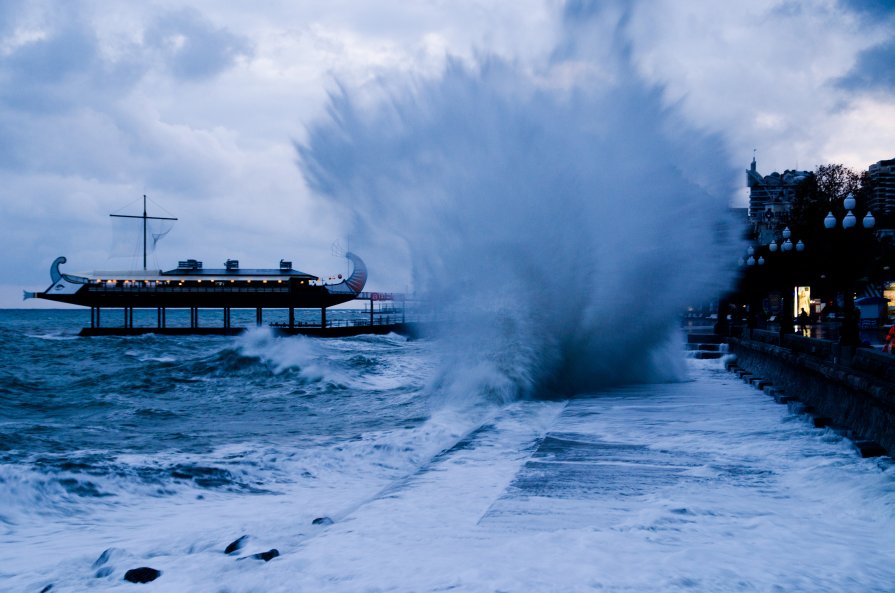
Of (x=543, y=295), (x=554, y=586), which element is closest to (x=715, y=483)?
(x=554, y=586)

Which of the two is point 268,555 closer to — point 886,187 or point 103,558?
point 103,558

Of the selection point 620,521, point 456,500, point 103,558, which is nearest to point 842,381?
point 620,521

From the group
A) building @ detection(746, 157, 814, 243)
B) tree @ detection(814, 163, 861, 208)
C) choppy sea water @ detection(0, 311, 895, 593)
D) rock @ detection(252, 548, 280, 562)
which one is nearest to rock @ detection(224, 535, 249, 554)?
choppy sea water @ detection(0, 311, 895, 593)

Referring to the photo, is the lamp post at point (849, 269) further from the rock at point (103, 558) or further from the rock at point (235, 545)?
the rock at point (103, 558)

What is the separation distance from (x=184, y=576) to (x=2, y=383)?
62.9 ft

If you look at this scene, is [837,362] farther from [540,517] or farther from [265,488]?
[265,488]

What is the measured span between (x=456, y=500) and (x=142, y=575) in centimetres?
259

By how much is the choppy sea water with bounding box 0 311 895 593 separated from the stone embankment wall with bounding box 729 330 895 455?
2.10 ft

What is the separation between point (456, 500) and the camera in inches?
253

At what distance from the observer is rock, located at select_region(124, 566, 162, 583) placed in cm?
488

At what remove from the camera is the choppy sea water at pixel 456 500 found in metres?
4.71

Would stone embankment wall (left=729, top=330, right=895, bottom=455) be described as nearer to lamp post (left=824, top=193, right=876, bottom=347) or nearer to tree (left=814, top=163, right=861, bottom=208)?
lamp post (left=824, top=193, right=876, bottom=347)

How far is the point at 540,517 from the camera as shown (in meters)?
5.73

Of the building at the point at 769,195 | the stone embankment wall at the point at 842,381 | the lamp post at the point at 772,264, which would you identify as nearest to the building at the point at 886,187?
the building at the point at 769,195
